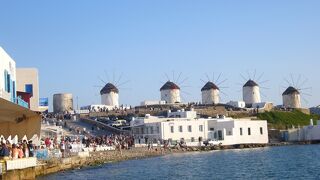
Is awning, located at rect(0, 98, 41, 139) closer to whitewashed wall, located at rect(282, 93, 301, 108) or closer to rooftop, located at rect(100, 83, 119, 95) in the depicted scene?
rooftop, located at rect(100, 83, 119, 95)

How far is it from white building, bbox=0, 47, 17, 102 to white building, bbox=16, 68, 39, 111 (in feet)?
32.9

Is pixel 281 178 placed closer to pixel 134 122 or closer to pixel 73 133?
pixel 73 133

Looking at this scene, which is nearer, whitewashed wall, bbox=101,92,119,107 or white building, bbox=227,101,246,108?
white building, bbox=227,101,246,108

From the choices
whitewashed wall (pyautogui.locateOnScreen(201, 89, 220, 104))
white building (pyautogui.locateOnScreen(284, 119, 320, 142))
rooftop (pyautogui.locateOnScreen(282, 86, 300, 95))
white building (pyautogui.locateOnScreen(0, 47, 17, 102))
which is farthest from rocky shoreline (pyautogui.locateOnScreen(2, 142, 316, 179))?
rooftop (pyautogui.locateOnScreen(282, 86, 300, 95))

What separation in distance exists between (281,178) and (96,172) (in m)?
12.0

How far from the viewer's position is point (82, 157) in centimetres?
4684

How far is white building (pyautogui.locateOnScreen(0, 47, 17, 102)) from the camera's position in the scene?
1419 inches

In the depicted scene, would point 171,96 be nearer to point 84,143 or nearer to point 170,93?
point 170,93

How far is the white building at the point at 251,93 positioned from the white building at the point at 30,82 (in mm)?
87152

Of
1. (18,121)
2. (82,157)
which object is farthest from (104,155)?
(18,121)

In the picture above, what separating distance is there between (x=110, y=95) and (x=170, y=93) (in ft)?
42.3

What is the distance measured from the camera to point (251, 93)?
136750mm

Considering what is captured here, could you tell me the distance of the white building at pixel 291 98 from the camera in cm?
13725

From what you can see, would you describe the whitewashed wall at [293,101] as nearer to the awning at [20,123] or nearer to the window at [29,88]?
the window at [29,88]
